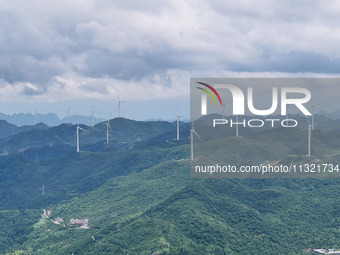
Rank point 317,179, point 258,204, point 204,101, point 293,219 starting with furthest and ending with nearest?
point 317,179, point 258,204, point 293,219, point 204,101

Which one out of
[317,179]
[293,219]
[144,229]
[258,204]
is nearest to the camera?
[144,229]

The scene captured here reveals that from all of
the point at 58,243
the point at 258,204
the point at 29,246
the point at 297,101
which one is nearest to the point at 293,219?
the point at 258,204

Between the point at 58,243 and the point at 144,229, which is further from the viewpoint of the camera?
the point at 58,243

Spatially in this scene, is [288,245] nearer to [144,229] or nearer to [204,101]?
[144,229]

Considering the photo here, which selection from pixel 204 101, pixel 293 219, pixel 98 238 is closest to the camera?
pixel 204 101

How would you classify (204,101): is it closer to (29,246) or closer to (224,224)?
(224,224)

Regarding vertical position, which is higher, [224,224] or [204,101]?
[204,101]

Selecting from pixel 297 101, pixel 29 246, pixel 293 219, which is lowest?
pixel 29 246

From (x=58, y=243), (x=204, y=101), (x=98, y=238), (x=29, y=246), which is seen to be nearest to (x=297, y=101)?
(x=204, y=101)

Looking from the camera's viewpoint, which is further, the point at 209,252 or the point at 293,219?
the point at 293,219
